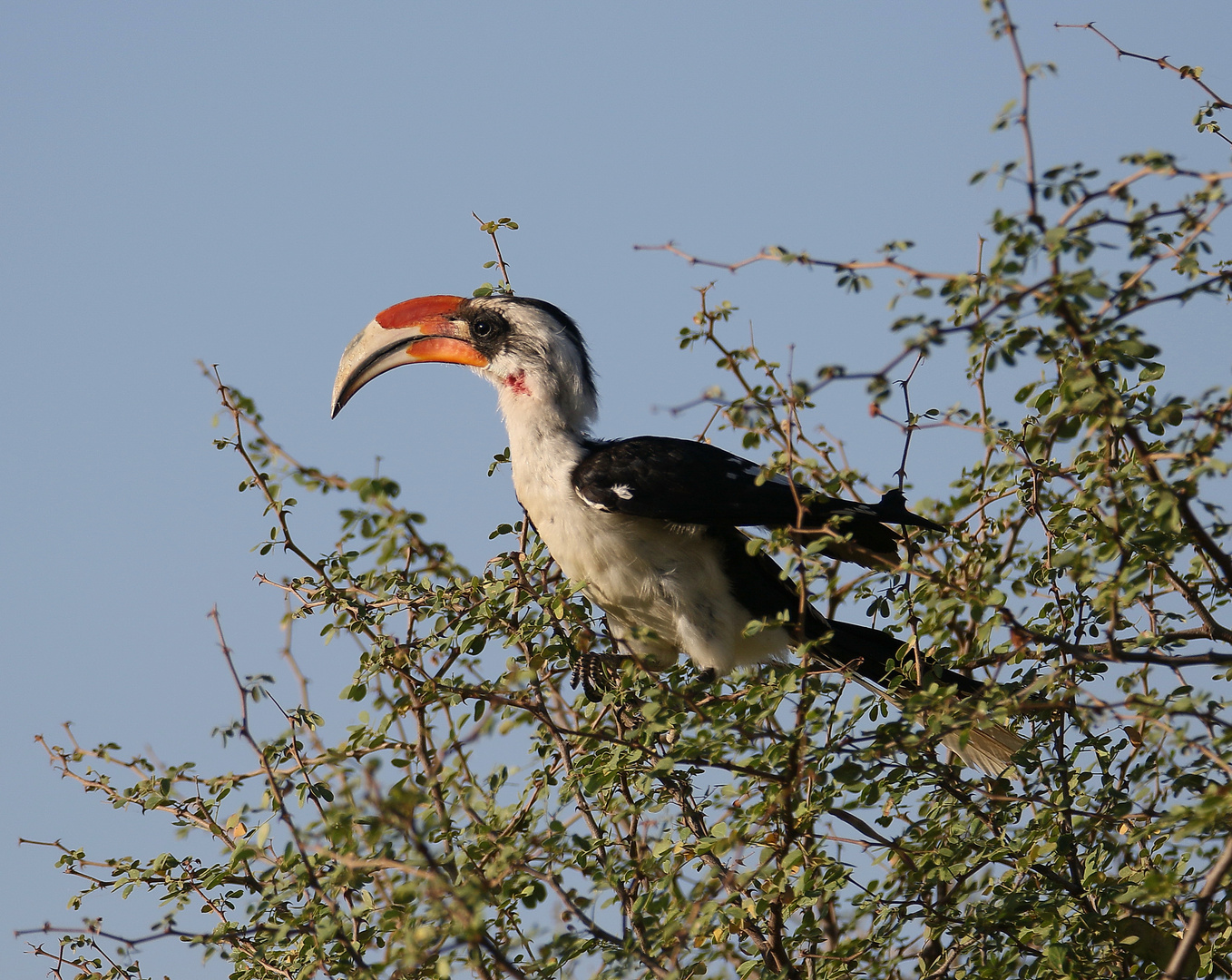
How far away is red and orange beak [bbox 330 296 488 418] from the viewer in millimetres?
4180

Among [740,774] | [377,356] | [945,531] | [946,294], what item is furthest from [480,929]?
[377,356]

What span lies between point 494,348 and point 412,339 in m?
0.32

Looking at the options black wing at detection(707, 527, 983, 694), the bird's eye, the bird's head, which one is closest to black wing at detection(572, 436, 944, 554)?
black wing at detection(707, 527, 983, 694)

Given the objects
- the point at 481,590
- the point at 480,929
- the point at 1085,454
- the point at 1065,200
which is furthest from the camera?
the point at 481,590

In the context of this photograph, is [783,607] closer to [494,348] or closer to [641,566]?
[641,566]

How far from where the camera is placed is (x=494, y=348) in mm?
4164

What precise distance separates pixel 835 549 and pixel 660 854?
3.05 ft

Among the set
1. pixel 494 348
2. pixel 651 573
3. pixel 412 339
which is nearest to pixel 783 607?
pixel 651 573

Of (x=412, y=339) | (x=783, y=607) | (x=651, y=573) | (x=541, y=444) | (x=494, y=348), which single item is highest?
(x=412, y=339)

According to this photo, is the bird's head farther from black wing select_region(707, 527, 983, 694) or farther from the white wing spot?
black wing select_region(707, 527, 983, 694)

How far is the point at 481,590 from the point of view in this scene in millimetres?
2820

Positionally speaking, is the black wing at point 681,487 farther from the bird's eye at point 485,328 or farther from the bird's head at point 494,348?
the bird's eye at point 485,328

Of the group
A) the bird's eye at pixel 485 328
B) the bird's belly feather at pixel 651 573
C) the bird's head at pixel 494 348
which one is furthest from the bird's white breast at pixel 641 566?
the bird's eye at pixel 485 328

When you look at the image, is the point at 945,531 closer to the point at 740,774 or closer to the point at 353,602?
the point at 740,774
